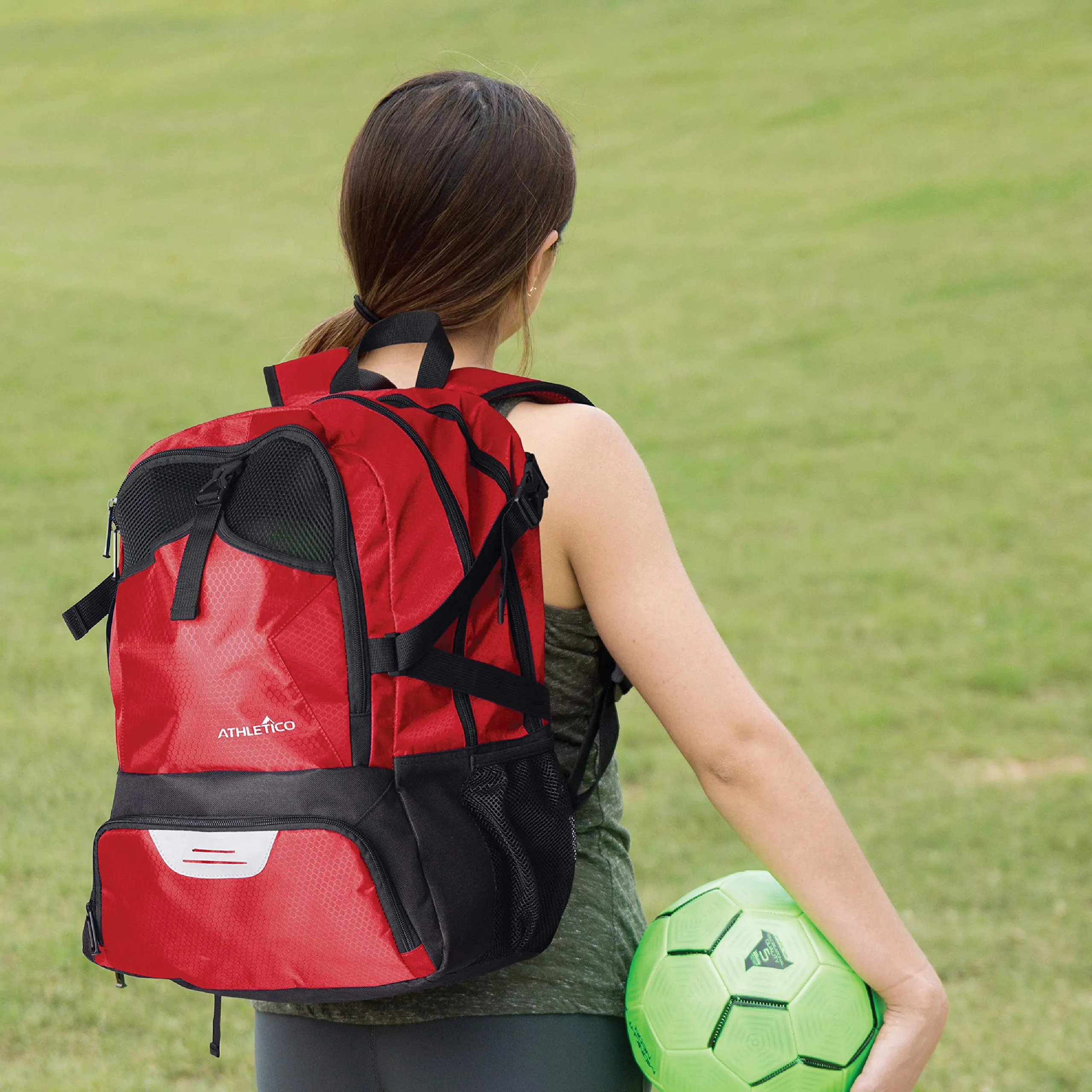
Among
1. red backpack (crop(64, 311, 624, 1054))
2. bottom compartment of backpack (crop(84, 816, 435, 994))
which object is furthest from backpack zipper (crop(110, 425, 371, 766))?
bottom compartment of backpack (crop(84, 816, 435, 994))

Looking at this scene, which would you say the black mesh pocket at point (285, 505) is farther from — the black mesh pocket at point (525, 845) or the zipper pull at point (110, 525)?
the black mesh pocket at point (525, 845)

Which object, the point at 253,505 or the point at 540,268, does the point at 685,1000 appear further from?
the point at 540,268

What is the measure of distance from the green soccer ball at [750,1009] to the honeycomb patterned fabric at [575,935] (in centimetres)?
4

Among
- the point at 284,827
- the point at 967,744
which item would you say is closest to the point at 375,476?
the point at 284,827

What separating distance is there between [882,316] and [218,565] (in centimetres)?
1323

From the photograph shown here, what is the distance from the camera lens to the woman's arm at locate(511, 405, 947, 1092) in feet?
5.21

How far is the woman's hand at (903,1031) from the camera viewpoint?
1.65 metres

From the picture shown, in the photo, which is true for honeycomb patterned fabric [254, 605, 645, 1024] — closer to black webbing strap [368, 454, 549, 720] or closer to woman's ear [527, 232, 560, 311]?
black webbing strap [368, 454, 549, 720]

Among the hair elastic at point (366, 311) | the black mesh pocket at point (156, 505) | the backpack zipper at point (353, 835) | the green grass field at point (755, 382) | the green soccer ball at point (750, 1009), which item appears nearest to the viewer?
the backpack zipper at point (353, 835)

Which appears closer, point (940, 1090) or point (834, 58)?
point (940, 1090)

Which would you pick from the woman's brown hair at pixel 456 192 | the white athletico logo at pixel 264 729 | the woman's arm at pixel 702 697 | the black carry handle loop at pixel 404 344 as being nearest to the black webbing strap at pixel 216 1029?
the white athletico logo at pixel 264 729

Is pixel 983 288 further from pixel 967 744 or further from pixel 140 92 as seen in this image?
pixel 140 92

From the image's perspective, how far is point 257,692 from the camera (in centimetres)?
148

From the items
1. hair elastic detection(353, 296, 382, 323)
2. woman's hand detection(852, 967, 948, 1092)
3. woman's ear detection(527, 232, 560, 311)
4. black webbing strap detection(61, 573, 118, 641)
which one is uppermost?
woman's ear detection(527, 232, 560, 311)
